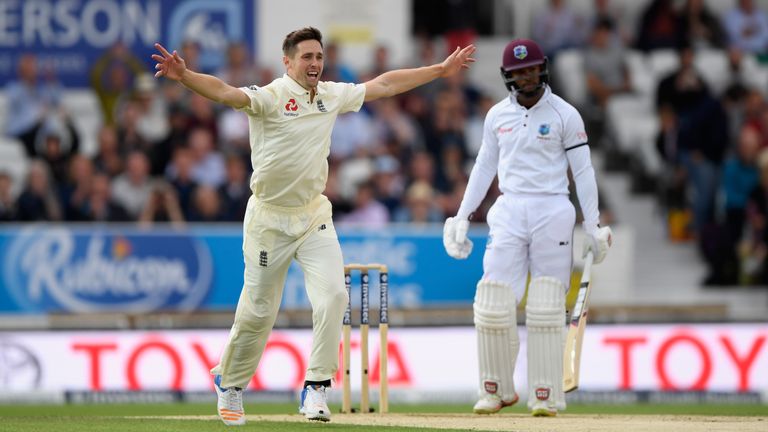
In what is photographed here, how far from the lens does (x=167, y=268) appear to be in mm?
16688

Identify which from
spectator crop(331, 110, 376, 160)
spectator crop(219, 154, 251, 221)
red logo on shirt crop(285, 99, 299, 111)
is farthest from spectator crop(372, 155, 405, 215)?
red logo on shirt crop(285, 99, 299, 111)

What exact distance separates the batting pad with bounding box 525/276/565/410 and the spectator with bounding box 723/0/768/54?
11031 millimetres

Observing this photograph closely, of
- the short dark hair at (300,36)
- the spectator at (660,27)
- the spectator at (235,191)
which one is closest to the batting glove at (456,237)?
the short dark hair at (300,36)

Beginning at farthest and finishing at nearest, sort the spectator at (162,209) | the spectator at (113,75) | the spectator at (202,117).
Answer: the spectator at (113,75) → the spectator at (202,117) → the spectator at (162,209)

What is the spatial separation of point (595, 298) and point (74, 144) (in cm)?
585

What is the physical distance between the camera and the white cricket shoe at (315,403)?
9.83 meters

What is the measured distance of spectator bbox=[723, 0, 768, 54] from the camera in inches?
829

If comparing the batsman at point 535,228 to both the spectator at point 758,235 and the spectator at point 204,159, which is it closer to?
the spectator at point 204,159

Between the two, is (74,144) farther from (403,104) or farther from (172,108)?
(403,104)

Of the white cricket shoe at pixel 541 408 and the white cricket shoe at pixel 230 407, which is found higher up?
the white cricket shoe at pixel 230 407

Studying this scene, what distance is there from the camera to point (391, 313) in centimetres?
1544

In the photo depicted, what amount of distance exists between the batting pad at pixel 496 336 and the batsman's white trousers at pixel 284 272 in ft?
4.19

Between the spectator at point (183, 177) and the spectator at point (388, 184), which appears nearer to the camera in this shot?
the spectator at point (183, 177)

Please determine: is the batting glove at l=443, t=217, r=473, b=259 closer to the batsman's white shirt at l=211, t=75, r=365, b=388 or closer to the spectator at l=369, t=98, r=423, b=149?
the batsman's white shirt at l=211, t=75, r=365, b=388
